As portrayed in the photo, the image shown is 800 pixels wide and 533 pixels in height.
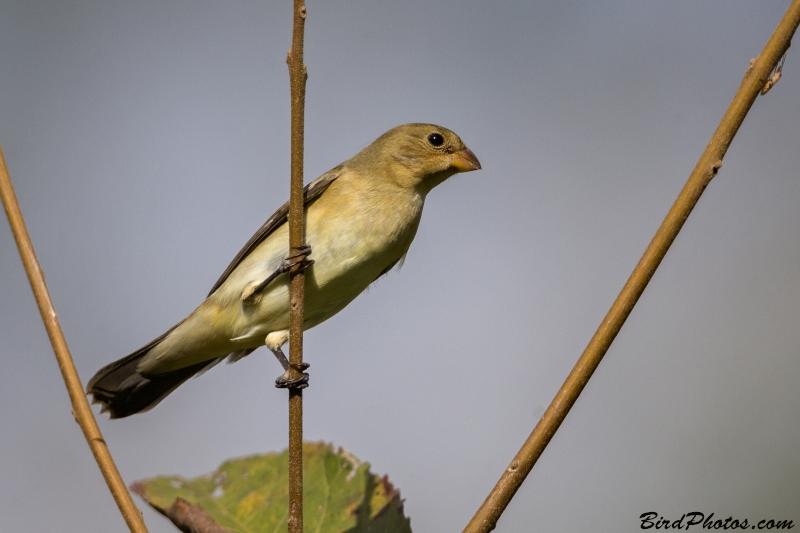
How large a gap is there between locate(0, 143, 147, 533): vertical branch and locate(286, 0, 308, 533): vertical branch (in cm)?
38

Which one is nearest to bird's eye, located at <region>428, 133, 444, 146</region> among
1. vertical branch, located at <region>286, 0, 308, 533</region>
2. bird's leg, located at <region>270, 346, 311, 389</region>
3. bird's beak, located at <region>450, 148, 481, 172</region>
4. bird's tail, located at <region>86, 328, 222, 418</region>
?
bird's beak, located at <region>450, 148, 481, 172</region>

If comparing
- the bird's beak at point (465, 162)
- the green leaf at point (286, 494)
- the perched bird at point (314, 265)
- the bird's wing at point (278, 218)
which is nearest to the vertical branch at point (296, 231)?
the green leaf at point (286, 494)

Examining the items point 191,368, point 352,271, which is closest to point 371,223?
point 352,271

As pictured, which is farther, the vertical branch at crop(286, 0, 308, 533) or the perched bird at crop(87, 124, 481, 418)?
the perched bird at crop(87, 124, 481, 418)

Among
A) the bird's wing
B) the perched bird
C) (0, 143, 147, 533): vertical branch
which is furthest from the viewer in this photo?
the bird's wing

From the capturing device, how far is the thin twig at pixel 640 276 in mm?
1795

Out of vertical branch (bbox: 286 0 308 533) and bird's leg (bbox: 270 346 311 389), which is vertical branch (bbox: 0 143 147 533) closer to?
vertical branch (bbox: 286 0 308 533)

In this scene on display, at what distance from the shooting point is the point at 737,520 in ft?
9.91

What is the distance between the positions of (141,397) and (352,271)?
1.50 m

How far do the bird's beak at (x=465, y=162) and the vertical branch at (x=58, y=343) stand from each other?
2.92 m

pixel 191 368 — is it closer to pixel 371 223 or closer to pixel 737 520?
pixel 371 223

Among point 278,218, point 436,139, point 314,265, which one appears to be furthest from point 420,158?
point 314,265

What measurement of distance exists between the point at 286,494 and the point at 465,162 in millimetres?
2506

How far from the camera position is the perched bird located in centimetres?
400
